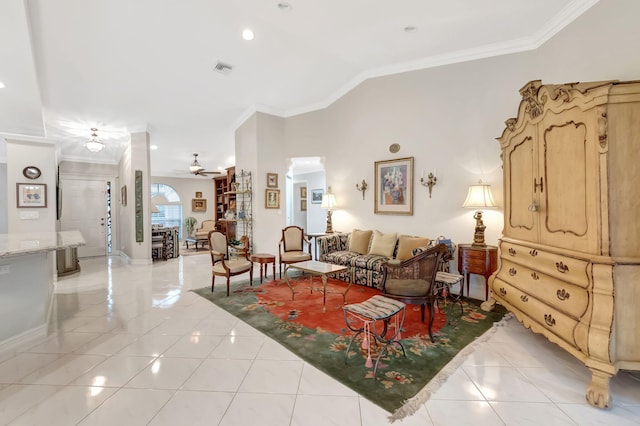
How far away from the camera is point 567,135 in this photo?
2148 mm

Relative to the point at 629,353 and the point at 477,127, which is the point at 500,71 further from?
the point at 629,353

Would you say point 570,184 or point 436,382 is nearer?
point 436,382

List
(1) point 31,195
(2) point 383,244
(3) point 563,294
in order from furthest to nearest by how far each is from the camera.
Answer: (1) point 31,195 → (2) point 383,244 → (3) point 563,294

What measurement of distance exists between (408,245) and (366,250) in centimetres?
82

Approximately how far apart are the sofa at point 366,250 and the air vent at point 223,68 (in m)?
3.09

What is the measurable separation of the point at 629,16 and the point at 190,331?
204 inches

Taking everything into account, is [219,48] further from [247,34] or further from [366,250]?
[366,250]

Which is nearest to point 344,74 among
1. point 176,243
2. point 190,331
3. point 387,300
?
point 387,300

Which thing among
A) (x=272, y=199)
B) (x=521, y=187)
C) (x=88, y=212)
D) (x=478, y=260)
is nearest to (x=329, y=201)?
(x=272, y=199)

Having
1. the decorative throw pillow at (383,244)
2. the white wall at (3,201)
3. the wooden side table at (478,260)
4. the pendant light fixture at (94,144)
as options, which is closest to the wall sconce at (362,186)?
the decorative throw pillow at (383,244)

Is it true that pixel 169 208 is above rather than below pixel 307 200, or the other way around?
below

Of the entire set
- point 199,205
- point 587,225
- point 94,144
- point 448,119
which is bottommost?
point 587,225

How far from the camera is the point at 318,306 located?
3564 mm

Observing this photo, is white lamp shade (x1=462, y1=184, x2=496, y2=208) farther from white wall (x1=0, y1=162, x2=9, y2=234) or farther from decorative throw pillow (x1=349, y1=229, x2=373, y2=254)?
white wall (x1=0, y1=162, x2=9, y2=234)
